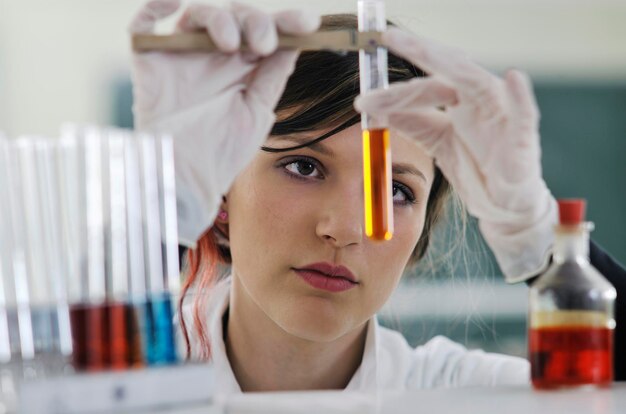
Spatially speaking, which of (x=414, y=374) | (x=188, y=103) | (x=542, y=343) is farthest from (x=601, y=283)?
(x=414, y=374)

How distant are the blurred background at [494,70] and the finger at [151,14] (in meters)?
3.43

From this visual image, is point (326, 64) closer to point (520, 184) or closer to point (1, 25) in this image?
point (520, 184)

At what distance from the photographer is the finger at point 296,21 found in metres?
1.13

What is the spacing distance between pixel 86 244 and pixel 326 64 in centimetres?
90

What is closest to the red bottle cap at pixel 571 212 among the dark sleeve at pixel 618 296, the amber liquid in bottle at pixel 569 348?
the amber liquid in bottle at pixel 569 348

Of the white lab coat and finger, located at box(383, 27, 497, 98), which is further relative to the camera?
the white lab coat

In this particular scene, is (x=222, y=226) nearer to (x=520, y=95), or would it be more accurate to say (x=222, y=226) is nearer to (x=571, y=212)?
(x=520, y=95)

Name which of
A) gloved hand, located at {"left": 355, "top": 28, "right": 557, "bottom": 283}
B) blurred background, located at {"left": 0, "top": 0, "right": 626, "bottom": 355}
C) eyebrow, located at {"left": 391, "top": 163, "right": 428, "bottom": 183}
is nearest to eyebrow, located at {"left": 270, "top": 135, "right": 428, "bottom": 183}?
eyebrow, located at {"left": 391, "top": 163, "right": 428, "bottom": 183}

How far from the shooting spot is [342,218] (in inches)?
60.7

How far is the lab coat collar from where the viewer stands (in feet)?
5.87

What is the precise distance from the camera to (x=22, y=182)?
90 cm

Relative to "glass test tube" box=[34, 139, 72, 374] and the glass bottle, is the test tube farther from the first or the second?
"glass test tube" box=[34, 139, 72, 374]

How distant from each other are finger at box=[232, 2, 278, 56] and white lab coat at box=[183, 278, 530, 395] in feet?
2.55

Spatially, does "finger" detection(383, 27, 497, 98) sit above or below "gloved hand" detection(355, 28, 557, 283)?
above
